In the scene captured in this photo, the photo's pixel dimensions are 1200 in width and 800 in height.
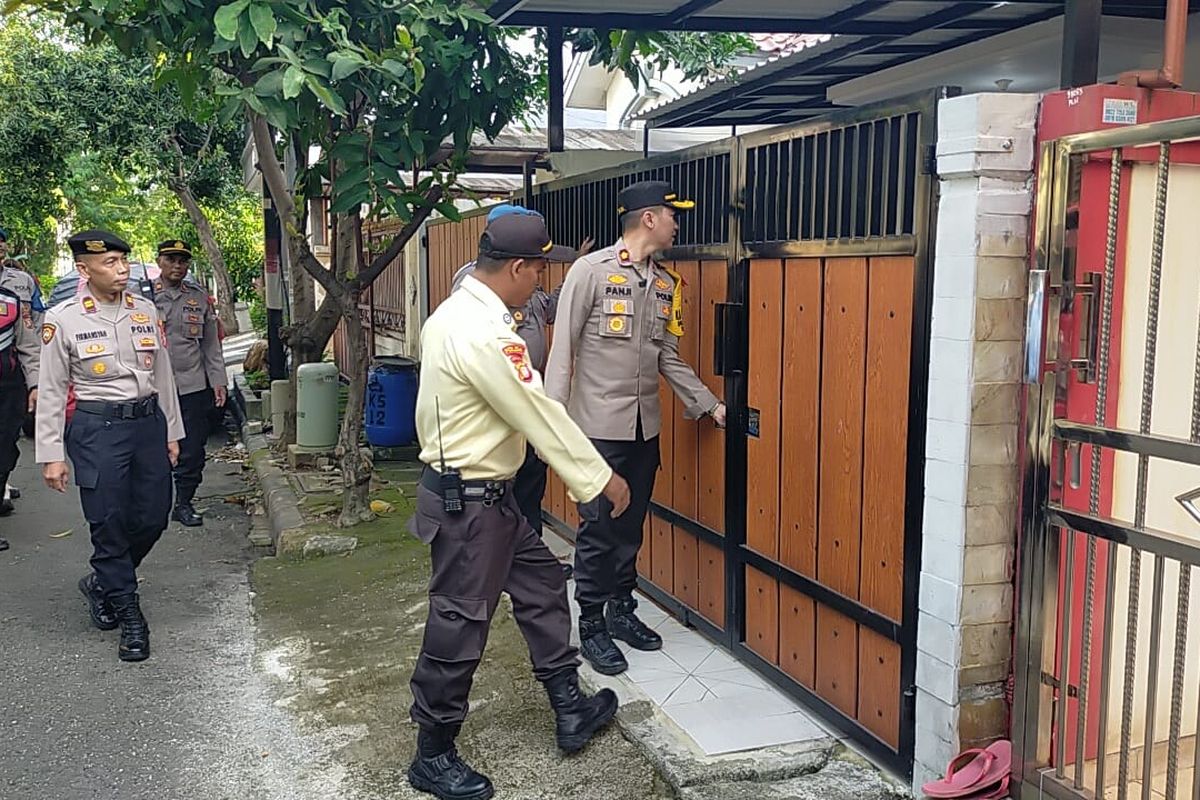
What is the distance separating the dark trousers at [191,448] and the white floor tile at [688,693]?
4.75 metres

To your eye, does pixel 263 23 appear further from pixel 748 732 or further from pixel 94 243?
pixel 748 732

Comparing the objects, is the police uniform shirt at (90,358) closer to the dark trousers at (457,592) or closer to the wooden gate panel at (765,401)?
the dark trousers at (457,592)

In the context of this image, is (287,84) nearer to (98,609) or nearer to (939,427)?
(98,609)

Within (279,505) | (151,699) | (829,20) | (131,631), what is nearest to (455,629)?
(151,699)

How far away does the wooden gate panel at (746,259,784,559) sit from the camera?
4.13 m

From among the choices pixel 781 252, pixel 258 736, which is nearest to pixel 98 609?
pixel 258 736

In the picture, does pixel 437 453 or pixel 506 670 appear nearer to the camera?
pixel 437 453

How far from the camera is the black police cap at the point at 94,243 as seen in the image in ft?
16.7

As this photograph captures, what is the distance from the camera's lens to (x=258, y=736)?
416 cm

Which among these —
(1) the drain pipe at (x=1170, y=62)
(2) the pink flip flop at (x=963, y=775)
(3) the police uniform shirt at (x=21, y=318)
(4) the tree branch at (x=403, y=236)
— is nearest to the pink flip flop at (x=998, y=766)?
(2) the pink flip flop at (x=963, y=775)

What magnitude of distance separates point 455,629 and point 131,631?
239 centimetres

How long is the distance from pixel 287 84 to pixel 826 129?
7.97ft

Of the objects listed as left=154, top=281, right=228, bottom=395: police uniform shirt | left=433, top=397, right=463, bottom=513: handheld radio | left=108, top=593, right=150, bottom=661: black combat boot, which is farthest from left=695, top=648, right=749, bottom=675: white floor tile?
left=154, top=281, right=228, bottom=395: police uniform shirt

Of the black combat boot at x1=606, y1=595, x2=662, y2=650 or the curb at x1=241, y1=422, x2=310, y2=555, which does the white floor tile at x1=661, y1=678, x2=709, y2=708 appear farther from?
the curb at x1=241, y1=422, x2=310, y2=555
